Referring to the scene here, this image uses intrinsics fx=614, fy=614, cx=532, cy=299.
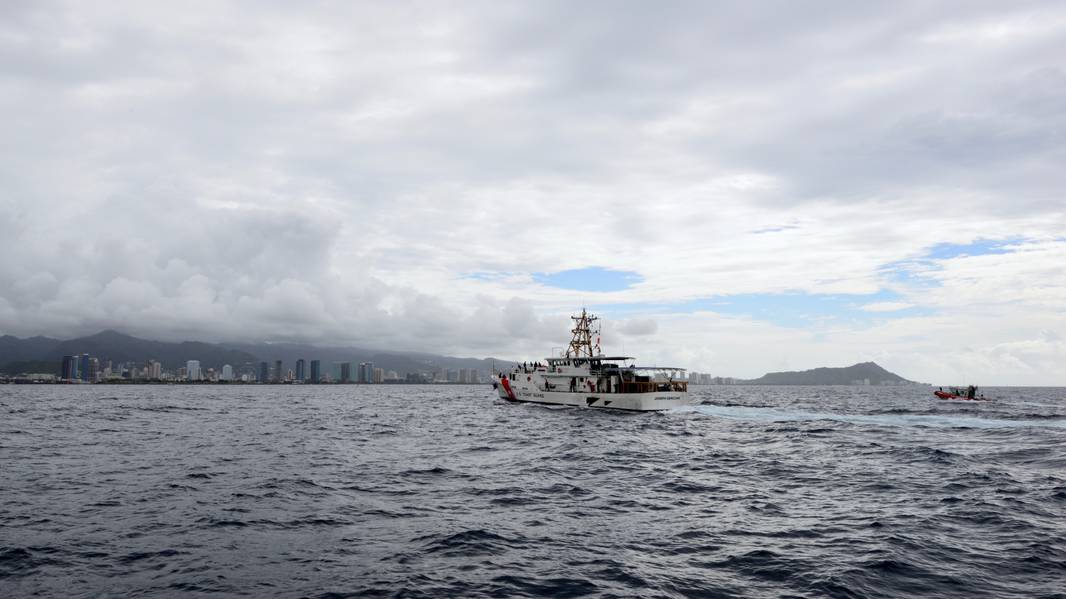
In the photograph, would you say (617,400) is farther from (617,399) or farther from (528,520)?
(528,520)

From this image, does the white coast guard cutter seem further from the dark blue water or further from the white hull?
the dark blue water

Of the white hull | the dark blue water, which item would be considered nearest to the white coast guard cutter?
the white hull

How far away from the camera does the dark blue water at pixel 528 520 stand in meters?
13.7

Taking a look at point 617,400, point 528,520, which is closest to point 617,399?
point 617,400

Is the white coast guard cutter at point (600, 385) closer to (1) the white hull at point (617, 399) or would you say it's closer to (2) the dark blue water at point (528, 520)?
(1) the white hull at point (617, 399)

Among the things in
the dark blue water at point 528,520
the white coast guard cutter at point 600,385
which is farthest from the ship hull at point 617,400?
the dark blue water at point 528,520

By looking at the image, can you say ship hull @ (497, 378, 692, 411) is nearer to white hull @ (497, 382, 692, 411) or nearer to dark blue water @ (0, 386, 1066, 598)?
white hull @ (497, 382, 692, 411)

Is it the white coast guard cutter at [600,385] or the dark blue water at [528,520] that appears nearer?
the dark blue water at [528,520]

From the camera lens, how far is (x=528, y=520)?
19578 mm

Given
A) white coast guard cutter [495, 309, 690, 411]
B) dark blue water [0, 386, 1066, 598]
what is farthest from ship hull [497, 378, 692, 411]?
dark blue water [0, 386, 1066, 598]

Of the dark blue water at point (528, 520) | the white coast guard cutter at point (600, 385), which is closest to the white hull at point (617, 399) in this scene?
the white coast guard cutter at point (600, 385)

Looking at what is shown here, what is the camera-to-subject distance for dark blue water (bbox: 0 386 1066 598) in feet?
45.0

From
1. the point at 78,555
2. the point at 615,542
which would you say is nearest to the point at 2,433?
the point at 78,555

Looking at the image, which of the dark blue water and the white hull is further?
the white hull
